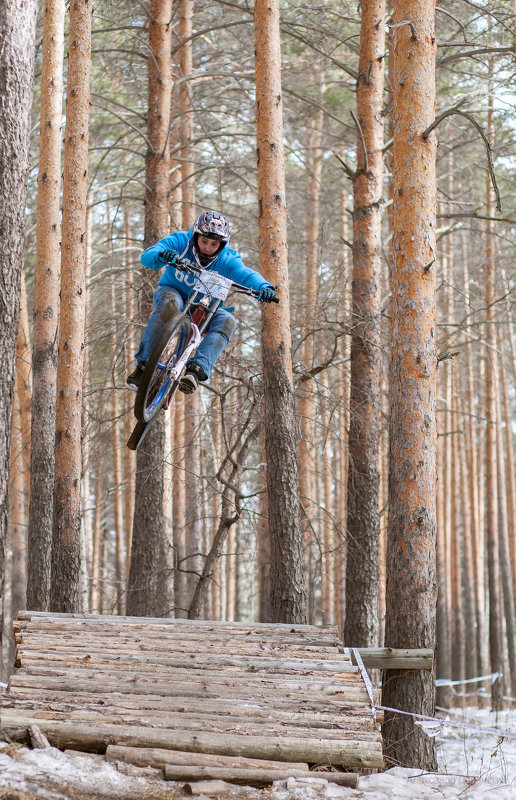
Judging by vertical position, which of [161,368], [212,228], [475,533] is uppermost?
[212,228]

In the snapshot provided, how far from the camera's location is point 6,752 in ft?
12.9

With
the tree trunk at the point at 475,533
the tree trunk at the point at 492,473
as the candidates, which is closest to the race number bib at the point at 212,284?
the tree trunk at the point at 492,473

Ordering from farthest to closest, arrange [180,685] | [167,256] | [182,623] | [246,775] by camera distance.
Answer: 1. [167,256]
2. [182,623]
3. [180,685]
4. [246,775]

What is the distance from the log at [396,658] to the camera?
6008 millimetres

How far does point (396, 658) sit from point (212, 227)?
11.5ft

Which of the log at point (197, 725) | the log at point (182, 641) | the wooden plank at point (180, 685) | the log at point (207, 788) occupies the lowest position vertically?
the log at point (207, 788)

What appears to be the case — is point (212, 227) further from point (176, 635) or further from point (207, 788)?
point (207, 788)

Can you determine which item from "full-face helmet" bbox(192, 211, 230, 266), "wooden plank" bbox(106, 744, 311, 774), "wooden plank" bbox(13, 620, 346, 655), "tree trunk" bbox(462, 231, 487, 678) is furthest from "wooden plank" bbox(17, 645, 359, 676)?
"tree trunk" bbox(462, 231, 487, 678)

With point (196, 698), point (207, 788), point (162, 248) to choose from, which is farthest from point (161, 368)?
point (207, 788)

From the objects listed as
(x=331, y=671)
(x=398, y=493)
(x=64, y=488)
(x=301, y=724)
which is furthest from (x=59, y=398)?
(x=301, y=724)

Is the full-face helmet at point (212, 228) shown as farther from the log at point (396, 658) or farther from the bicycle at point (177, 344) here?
the log at point (396, 658)

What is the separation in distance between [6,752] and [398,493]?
3.32m

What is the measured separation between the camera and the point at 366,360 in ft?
30.7

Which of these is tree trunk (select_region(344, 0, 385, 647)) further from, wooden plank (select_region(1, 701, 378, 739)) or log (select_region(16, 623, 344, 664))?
wooden plank (select_region(1, 701, 378, 739))
